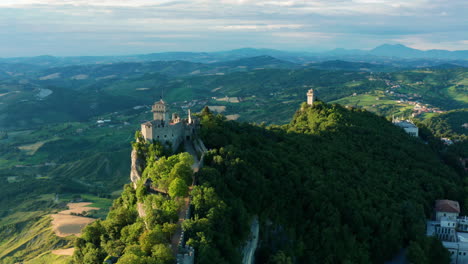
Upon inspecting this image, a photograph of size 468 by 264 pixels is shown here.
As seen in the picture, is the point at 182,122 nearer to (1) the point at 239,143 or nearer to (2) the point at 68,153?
(1) the point at 239,143

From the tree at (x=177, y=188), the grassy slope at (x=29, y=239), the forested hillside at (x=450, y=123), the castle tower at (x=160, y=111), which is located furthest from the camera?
the forested hillside at (x=450, y=123)

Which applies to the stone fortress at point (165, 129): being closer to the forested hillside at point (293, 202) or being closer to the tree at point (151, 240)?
the forested hillside at point (293, 202)

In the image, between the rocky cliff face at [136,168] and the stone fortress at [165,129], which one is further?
the stone fortress at [165,129]

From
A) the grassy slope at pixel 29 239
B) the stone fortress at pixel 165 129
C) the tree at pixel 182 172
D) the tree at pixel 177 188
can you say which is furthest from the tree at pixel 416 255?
the grassy slope at pixel 29 239

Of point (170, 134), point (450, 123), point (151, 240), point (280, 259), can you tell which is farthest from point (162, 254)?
point (450, 123)

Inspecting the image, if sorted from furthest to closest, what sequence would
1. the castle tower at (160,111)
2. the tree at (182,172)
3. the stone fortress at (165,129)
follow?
the castle tower at (160,111), the stone fortress at (165,129), the tree at (182,172)

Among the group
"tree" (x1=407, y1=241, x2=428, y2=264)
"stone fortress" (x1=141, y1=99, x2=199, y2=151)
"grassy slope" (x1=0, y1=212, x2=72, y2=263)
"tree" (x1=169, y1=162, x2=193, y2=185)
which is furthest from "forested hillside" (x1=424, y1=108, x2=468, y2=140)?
"grassy slope" (x1=0, y1=212, x2=72, y2=263)
